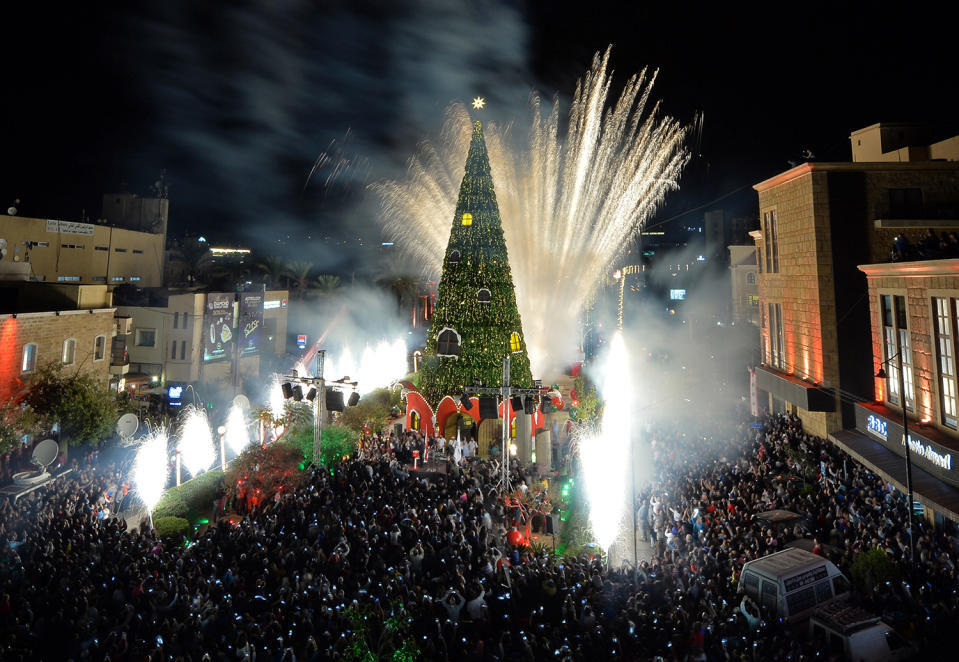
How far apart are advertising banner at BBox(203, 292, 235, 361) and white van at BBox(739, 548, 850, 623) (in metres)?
37.4

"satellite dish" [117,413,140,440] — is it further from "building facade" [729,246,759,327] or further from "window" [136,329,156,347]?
"building facade" [729,246,759,327]

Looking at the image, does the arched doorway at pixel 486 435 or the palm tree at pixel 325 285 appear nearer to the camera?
the arched doorway at pixel 486 435

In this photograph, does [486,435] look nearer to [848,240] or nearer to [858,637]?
[848,240]

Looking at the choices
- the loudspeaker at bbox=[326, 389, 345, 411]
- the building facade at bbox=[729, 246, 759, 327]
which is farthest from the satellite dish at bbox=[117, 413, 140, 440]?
the building facade at bbox=[729, 246, 759, 327]

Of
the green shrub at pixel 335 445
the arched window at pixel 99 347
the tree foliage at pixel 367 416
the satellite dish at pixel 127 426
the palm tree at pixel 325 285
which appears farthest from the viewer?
the palm tree at pixel 325 285

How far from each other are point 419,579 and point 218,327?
3361 cm

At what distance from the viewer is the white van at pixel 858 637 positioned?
28.0 feet

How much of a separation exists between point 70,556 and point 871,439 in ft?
75.2

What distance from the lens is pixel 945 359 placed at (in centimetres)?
1389

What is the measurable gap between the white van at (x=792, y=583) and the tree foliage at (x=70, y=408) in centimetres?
2640

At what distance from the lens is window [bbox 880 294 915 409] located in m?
15.8

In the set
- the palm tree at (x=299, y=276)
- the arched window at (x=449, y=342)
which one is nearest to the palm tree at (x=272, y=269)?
the palm tree at (x=299, y=276)

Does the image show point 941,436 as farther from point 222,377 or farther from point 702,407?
point 222,377

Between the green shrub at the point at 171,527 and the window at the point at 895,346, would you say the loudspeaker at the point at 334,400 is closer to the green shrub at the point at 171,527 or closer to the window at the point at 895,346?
the green shrub at the point at 171,527
